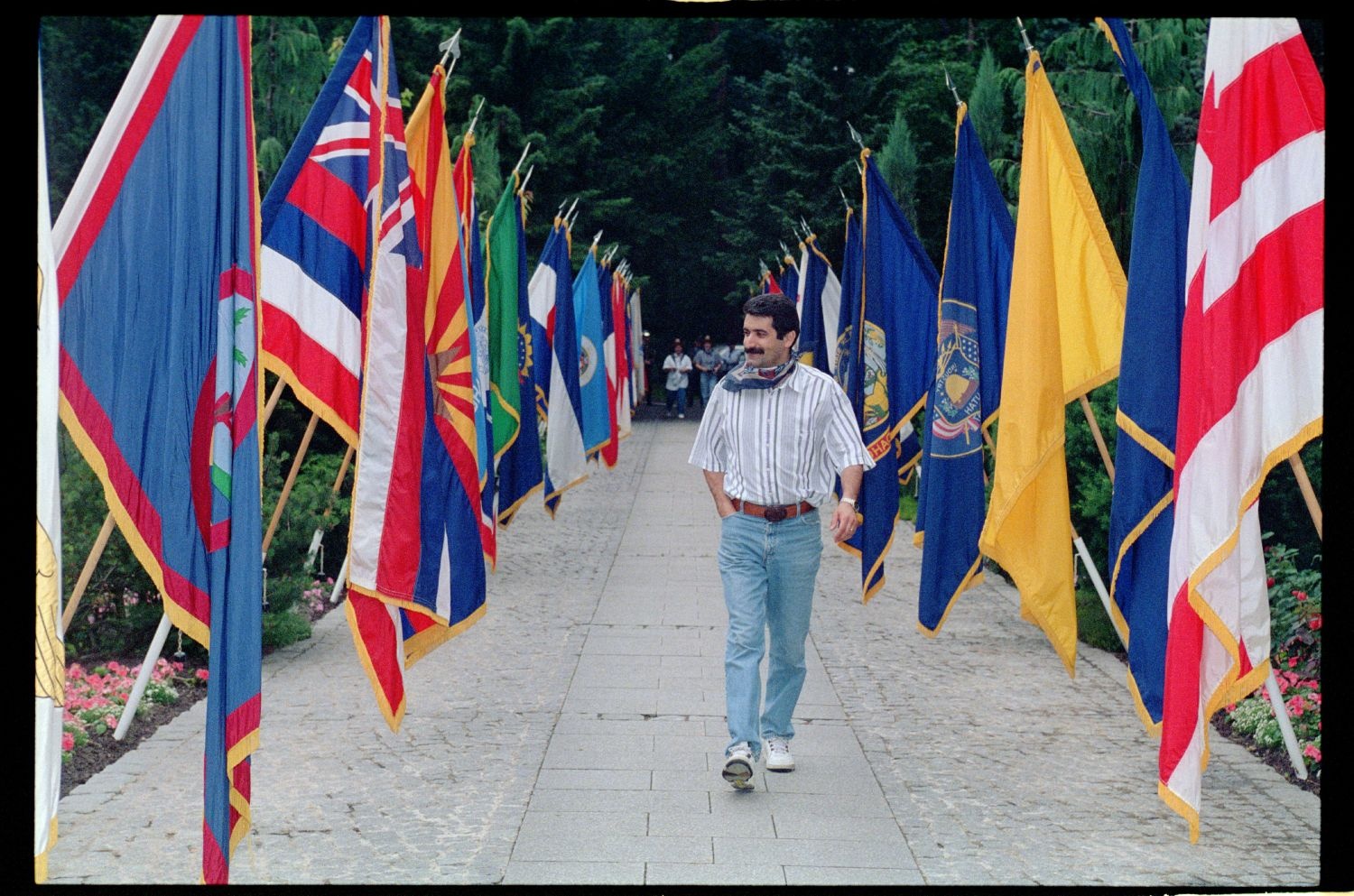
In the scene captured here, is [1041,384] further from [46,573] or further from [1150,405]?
[46,573]

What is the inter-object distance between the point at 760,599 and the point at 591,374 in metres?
12.4

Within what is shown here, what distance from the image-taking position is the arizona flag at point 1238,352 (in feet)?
17.0

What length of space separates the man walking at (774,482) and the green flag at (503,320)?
18.3 ft

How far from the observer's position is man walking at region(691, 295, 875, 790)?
6.43 m

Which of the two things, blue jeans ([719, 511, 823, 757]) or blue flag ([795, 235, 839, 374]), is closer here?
blue jeans ([719, 511, 823, 757])

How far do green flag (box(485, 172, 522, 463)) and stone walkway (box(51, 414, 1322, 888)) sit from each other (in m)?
1.97

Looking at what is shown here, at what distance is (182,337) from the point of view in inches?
194

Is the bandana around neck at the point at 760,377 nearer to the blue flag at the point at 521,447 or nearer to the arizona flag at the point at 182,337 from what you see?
the arizona flag at the point at 182,337

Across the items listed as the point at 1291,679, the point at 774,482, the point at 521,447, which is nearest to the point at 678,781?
the point at 774,482

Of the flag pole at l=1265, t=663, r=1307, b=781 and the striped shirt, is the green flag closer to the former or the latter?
the striped shirt

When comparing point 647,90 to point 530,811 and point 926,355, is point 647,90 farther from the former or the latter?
point 530,811

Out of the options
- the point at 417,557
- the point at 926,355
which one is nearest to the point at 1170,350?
the point at 417,557

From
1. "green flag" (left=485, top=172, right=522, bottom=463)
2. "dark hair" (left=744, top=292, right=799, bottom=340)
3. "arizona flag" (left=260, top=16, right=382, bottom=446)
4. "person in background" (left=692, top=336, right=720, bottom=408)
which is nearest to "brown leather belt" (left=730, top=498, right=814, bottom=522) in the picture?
"dark hair" (left=744, top=292, right=799, bottom=340)

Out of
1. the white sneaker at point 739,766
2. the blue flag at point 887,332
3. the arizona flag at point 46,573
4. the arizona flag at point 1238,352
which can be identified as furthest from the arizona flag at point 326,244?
the blue flag at point 887,332
